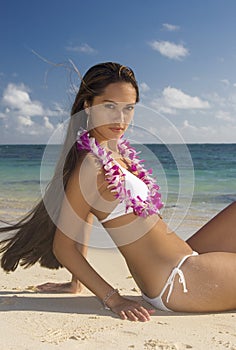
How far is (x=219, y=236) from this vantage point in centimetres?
324

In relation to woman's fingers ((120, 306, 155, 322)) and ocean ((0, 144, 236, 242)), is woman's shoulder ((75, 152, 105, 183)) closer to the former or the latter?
ocean ((0, 144, 236, 242))

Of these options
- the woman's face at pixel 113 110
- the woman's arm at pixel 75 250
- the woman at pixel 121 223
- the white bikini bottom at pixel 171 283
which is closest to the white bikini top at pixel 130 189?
the woman at pixel 121 223

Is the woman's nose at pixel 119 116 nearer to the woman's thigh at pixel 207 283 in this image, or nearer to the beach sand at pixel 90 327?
the woman's thigh at pixel 207 283

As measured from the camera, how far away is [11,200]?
10469 millimetres

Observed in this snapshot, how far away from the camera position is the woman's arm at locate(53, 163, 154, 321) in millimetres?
2793

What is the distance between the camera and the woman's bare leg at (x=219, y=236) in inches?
126

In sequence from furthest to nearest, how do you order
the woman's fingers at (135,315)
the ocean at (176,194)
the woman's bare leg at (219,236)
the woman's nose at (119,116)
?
1. the ocean at (176,194)
2. the woman's bare leg at (219,236)
3. the woman's nose at (119,116)
4. the woman's fingers at (135,315)

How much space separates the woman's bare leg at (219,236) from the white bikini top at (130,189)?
54 cm

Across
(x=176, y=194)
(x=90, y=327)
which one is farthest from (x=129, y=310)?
(x=176, y=194)

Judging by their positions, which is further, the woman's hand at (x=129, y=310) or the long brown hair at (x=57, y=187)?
the long brown hair at (x=57, y=187)

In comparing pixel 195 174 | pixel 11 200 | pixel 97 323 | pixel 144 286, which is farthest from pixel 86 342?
pixel 195 174

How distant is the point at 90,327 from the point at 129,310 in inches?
9.1

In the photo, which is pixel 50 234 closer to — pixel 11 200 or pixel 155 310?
pixel 155 310

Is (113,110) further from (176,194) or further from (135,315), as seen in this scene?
(176,194)
